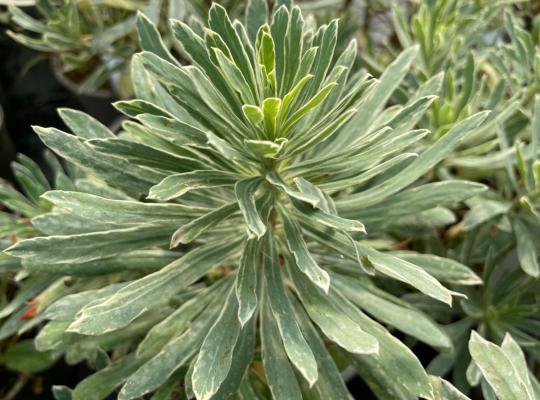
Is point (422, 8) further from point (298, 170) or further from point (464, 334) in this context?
point (464, 334)

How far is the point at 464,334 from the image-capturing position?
3.47 feet

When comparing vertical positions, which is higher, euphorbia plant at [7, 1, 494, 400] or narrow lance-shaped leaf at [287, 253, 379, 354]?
euphorbia plant at [7, 1, 494, 400]

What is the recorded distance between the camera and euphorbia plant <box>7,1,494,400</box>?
2.26 ft

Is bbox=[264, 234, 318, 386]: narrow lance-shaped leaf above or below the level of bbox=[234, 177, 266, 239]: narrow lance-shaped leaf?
below

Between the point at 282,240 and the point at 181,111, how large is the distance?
9.4 inches

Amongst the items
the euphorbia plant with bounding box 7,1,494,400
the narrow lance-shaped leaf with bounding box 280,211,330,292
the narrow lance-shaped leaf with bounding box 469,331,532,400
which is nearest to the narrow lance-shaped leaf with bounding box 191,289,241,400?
the euphorbia plant with bounding box 7,1,494,400

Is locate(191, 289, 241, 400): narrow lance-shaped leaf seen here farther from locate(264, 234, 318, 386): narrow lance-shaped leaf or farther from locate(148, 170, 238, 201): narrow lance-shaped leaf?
locate(148, 170, 238, 201): narrow lance-shaped leaf

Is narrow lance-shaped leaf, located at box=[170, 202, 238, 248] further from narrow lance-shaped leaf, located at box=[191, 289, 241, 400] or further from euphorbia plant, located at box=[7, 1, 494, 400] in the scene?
narrow lance-shaped leaf, located at box=[191, 289, 241, 400]

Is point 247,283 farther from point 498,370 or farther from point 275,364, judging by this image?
point 498,370

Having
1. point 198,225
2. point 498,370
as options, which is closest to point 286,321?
point 198,225

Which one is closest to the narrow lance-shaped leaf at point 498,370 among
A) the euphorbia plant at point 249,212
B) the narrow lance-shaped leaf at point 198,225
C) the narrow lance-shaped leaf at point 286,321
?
the euphorbia plant at point 249,212

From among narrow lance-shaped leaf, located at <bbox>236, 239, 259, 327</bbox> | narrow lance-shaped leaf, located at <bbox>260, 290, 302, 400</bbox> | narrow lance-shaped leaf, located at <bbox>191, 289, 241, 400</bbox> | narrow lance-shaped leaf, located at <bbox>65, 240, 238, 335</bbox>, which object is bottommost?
narrow lance-shaped leaf, located at <bbox>260, 290, 302, 400</bbox>

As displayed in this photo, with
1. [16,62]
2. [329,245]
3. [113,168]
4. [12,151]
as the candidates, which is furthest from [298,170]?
[16,62]

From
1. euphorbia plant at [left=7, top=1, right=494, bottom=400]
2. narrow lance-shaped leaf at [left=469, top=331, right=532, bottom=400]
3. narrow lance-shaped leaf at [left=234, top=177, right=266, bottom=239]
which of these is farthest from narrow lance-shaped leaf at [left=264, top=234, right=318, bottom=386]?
narrow lance-shaped leaf at [left=469, top=331, right=532, bottom=400]
